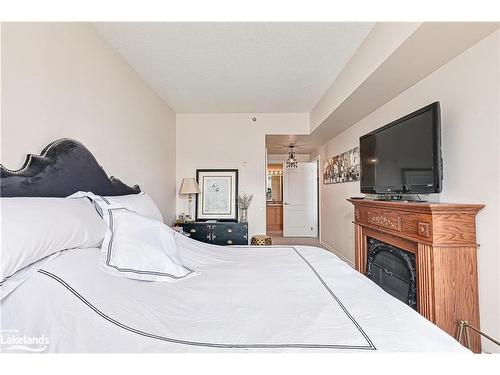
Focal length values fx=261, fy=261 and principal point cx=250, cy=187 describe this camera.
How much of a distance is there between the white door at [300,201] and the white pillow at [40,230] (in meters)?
5.90

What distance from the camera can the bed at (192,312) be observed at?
85 centimetres

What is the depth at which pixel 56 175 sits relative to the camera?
4.93ft

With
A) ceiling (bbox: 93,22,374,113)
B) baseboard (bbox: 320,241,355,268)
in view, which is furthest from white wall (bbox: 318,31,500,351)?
baseboard (bbox: 320,241,355,268)

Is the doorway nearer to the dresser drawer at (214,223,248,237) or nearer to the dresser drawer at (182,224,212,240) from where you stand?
the dresser drawer at (214,223,248,237)

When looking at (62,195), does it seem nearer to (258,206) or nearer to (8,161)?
(8,161)

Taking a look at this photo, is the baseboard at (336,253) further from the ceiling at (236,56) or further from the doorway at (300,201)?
the ceiling at (236,56)

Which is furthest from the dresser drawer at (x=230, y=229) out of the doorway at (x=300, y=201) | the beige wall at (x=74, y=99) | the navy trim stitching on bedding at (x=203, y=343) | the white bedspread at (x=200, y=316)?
the doorway at (x=300, y=201)

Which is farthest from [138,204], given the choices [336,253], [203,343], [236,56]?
[336,253]

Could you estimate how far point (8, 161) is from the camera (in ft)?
4.42

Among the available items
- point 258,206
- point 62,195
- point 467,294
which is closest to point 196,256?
point 62,195

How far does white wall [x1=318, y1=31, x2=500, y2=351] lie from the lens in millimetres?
1662

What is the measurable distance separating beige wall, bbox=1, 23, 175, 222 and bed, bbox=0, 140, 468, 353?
0.73 feet

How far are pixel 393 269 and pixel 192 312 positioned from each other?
2.01 m
